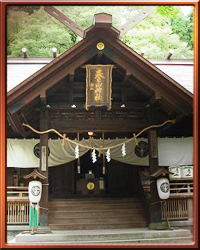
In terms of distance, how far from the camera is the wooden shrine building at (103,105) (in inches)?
369

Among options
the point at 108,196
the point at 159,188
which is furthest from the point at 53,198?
the point at 159,188

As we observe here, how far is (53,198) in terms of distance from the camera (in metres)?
12.6

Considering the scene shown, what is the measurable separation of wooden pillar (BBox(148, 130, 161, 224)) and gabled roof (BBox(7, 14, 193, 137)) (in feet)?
3.43

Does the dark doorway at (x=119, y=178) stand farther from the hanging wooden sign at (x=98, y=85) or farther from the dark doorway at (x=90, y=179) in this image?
the hanging wooden sign at (x=98, y=85)

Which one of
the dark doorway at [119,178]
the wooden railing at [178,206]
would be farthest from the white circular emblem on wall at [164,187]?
the dark doorway at [119,178]

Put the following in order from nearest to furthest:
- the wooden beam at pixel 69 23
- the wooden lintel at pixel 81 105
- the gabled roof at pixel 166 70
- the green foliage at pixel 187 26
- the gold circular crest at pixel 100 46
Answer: the green foliage at pixel 187 26
the gold circular crest at pixel 100 46
the wooden lintel at pixel 81 105
the gabled roof at pixel 166 70
the wooden beam at pixel 69 23

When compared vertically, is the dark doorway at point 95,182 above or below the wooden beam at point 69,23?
below

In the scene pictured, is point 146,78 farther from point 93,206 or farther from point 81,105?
point 93,206

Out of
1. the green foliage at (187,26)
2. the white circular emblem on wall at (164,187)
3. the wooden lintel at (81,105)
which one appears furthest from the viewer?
the wooden lintel at (81,105)

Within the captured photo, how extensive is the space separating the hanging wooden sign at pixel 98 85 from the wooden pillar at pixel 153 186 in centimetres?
138

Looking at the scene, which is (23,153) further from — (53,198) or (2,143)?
(2,143)

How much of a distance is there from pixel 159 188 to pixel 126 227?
1367 millimetres

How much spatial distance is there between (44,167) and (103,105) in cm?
206

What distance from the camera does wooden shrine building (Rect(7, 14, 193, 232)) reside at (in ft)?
30.7
